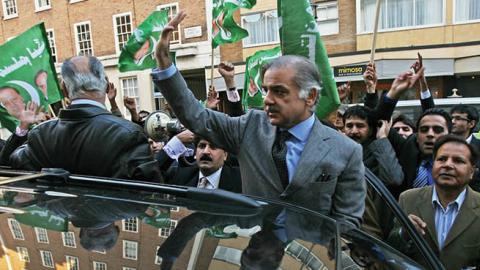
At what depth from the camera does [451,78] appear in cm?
1581

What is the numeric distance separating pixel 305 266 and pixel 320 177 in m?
0.63

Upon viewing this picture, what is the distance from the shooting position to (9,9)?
2573 centimetres

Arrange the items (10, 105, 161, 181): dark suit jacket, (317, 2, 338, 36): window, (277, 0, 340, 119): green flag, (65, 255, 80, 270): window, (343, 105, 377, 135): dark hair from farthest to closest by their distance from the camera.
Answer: (317, 2, 338, 36): window, (343, 105, 377, 135): dark hair, (277, 0, 340, 119): green flag, (10, 105, 161, 181): dark suit jacket, (65, 255, 80, 270): window

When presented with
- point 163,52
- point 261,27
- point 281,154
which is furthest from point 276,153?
point 261,27

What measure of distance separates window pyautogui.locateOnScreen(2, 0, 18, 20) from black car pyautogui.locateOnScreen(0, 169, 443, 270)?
1094 inches

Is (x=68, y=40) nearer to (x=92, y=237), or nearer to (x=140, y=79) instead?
(x=140, y=79)

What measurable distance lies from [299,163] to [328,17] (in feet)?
54.4

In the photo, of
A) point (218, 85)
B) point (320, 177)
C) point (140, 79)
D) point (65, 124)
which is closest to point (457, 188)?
point (320, 177)

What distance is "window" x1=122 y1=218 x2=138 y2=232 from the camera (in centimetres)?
138

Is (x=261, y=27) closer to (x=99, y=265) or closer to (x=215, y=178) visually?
(x=215, y=178)

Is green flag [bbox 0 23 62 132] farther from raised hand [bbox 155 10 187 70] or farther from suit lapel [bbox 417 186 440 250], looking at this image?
suit lapel [bbox 417 186 440 250]

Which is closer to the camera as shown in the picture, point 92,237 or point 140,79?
point 92,237

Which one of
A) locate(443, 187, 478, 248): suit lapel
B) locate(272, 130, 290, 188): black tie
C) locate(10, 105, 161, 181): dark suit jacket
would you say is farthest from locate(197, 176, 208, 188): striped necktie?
locate(443, 187, 478, 248): suit lapel

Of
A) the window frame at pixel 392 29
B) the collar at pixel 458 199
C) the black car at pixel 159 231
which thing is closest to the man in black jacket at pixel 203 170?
the collar at pixel 458 199
